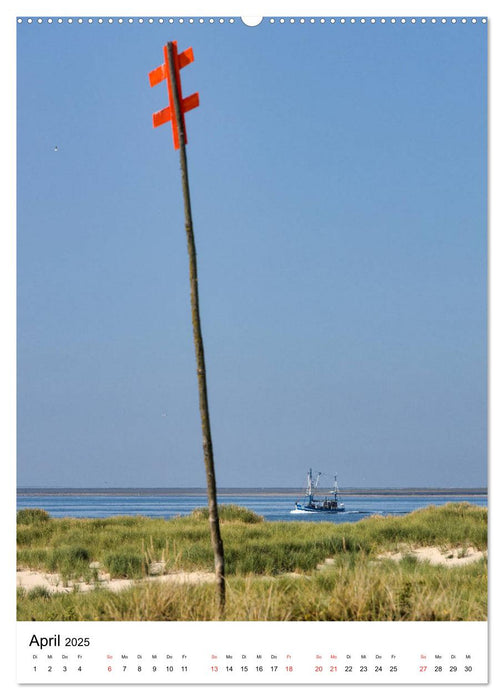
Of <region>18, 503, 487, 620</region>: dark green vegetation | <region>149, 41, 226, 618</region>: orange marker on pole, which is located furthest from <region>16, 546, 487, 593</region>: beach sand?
<region>149, 41, 226, 618</region>: orange marker on pole

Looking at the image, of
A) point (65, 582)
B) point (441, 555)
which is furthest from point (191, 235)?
point (441, 555)

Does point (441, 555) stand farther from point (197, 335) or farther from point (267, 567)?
point (197, 335)

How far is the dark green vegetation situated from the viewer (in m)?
4.80

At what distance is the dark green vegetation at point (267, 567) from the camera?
480 centimetres

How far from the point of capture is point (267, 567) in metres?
7.53

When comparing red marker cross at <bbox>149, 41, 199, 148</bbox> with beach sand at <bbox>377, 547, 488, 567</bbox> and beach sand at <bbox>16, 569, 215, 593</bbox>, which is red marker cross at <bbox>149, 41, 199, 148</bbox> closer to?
beach sand at <bbox>16, 569, 215, 593</bbox>

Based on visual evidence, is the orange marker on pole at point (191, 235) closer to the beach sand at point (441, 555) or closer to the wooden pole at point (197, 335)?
the wooden pole at point (197, 335)

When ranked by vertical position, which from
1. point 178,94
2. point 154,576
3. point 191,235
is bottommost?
point 154,576

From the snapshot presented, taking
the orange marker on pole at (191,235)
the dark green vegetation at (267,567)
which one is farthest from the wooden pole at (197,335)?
the dark green vegetation at (267,567)
